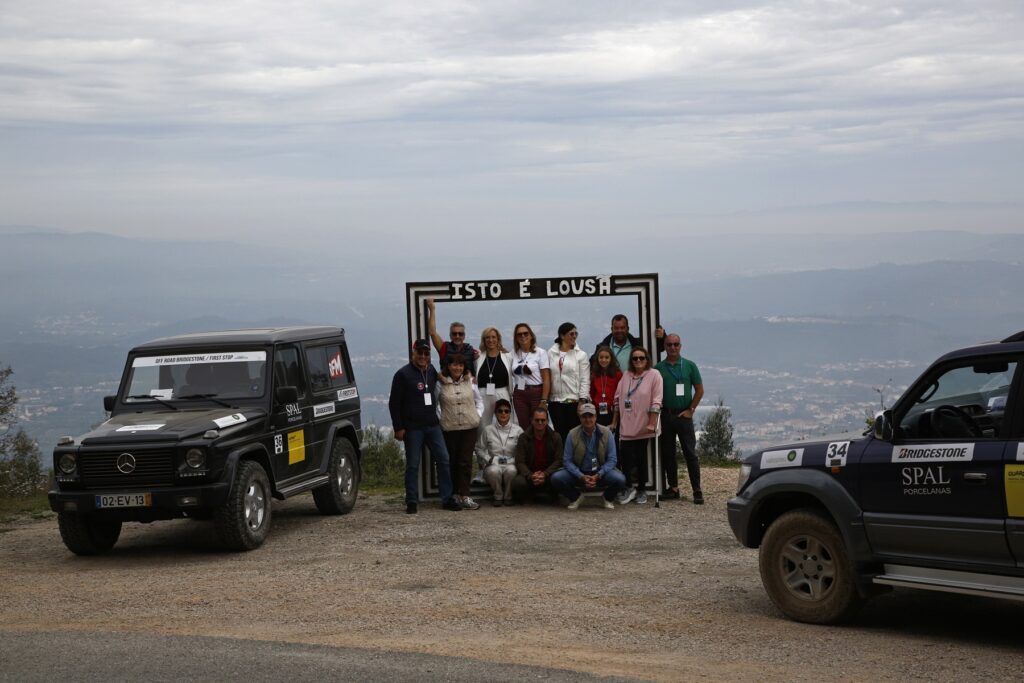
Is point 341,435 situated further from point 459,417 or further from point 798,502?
point 798,502

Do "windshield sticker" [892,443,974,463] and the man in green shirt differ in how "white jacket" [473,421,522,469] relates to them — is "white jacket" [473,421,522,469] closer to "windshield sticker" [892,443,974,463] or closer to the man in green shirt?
the man in green shirt

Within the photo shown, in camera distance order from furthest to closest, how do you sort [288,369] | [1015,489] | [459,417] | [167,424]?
[459,417]
[288,369]
[167,424]
[1015,489]

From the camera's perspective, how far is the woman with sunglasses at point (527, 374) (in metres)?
15.7

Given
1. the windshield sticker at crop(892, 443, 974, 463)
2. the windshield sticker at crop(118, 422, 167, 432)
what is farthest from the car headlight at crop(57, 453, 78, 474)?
the windshield sticker at crop(892, 443, 974, 463)

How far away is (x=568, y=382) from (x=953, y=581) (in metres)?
7.93

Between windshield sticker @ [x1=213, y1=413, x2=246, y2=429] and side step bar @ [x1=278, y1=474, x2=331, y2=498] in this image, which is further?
side step bar @ [x1=278, y1=474, x2=331, y2=498]

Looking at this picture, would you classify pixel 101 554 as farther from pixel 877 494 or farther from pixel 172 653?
pixel 877 494

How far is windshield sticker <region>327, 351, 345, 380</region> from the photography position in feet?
50.5

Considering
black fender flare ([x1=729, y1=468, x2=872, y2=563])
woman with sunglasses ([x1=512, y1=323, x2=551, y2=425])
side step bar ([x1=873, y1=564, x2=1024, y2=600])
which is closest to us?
side step bar ([x1=873, y1=564, x2=1024, y2=600])

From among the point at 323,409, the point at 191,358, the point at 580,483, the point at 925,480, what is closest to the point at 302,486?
the point at 323,409

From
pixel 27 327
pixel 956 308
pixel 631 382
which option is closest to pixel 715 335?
pixel 956 308

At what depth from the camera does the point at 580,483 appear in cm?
1517

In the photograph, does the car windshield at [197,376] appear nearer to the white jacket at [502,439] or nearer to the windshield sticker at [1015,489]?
the white jacket at [502,439]

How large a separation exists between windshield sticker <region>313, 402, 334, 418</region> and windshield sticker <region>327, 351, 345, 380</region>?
0.44 metres
